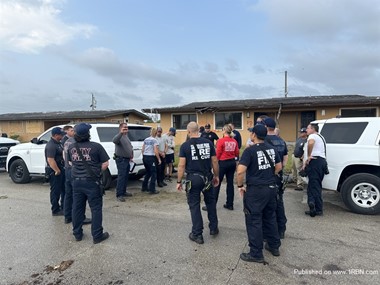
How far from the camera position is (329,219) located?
16.6 ft

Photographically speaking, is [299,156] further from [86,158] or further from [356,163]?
[86,158]

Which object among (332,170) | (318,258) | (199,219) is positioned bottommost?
(318,258)

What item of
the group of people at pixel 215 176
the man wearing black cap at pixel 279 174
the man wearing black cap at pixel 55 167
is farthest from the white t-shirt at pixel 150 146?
the man wearing black cap at pixel 279 174

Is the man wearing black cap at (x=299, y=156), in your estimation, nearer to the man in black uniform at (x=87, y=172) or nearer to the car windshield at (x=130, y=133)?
the car windshield at (x=130, y=133)

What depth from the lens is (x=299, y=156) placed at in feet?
20.9

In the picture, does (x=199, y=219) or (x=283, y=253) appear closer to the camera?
(x=283, y=253)

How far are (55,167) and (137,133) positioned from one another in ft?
9.80

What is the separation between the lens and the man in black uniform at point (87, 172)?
162 inches

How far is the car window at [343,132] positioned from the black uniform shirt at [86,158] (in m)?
4.57

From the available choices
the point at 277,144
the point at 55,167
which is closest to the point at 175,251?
the point at 277,144

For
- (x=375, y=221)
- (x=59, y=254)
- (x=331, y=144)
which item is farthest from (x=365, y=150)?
(x=59, y=254)

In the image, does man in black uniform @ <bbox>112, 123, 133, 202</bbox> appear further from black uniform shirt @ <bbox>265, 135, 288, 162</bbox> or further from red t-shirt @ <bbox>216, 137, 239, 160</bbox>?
black uniform shirt @ <bbox>265, 135, 288, 162</bbox>

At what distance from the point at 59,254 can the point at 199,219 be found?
1994 millimetres

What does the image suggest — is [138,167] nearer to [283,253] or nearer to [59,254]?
[59,254]
